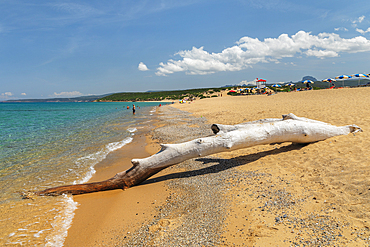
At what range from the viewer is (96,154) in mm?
9312

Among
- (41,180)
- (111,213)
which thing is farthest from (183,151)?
(41,180)

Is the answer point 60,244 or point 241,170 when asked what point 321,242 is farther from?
point 60,244

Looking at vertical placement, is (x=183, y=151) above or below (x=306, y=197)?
above

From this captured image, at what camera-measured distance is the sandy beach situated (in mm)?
3047

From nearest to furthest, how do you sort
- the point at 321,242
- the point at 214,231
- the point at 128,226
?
the point at 321,242 < the point at 214,231 < the point at 128,226

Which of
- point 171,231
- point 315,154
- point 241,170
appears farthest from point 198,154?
point 315,154

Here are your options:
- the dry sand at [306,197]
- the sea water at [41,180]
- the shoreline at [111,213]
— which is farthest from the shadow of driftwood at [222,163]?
the sea water at [41,180]

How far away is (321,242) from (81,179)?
6.72 m

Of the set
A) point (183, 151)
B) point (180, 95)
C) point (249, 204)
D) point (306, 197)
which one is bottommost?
point (249, 204)

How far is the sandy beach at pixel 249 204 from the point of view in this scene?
3.05 meters

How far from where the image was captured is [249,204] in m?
3.97

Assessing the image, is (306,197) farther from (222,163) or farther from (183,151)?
(183,151)

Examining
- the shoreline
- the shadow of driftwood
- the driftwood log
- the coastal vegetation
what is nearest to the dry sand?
the shadow of driftwood

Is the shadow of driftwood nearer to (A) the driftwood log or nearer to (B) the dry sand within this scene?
(B) the dry sand
